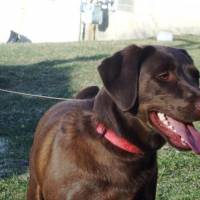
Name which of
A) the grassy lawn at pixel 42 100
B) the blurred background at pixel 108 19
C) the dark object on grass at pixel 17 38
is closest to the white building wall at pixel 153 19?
the blurred background at pixel 108 19

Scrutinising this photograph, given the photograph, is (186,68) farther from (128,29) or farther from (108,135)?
(128,29)

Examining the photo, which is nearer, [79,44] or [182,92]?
[182,92]

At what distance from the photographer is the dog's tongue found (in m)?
3.68

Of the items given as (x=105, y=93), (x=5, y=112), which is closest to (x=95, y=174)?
(x=105, y=93)

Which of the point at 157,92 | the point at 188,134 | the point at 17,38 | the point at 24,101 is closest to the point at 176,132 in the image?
the point at 188,134

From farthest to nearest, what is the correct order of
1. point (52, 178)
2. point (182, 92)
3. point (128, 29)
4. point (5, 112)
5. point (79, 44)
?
point (128, 29), point (79, 44), point (5, 112), point (52, 178), point (182, 92)

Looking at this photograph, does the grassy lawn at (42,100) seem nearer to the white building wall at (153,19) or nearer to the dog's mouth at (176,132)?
the white building wall at (153,19)

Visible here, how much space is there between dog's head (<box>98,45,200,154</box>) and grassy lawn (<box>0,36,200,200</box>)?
230cm

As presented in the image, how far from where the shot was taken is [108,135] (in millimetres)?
3818

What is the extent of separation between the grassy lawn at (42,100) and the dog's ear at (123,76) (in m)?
2.43

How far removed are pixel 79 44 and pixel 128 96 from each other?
1512 centimetres

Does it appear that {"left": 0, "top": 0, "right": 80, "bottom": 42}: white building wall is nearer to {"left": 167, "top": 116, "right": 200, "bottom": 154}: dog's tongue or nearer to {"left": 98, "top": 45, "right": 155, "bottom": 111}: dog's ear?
{"left": 98, "top": 45, "right": 155, "bottom": 111}: dog's ear

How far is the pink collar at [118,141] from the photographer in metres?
3.79

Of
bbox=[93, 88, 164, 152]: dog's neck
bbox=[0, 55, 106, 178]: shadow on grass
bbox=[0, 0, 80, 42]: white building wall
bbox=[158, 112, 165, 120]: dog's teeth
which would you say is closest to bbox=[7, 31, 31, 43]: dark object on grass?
bbox=[0, 0, 80, 42]: white building wall
